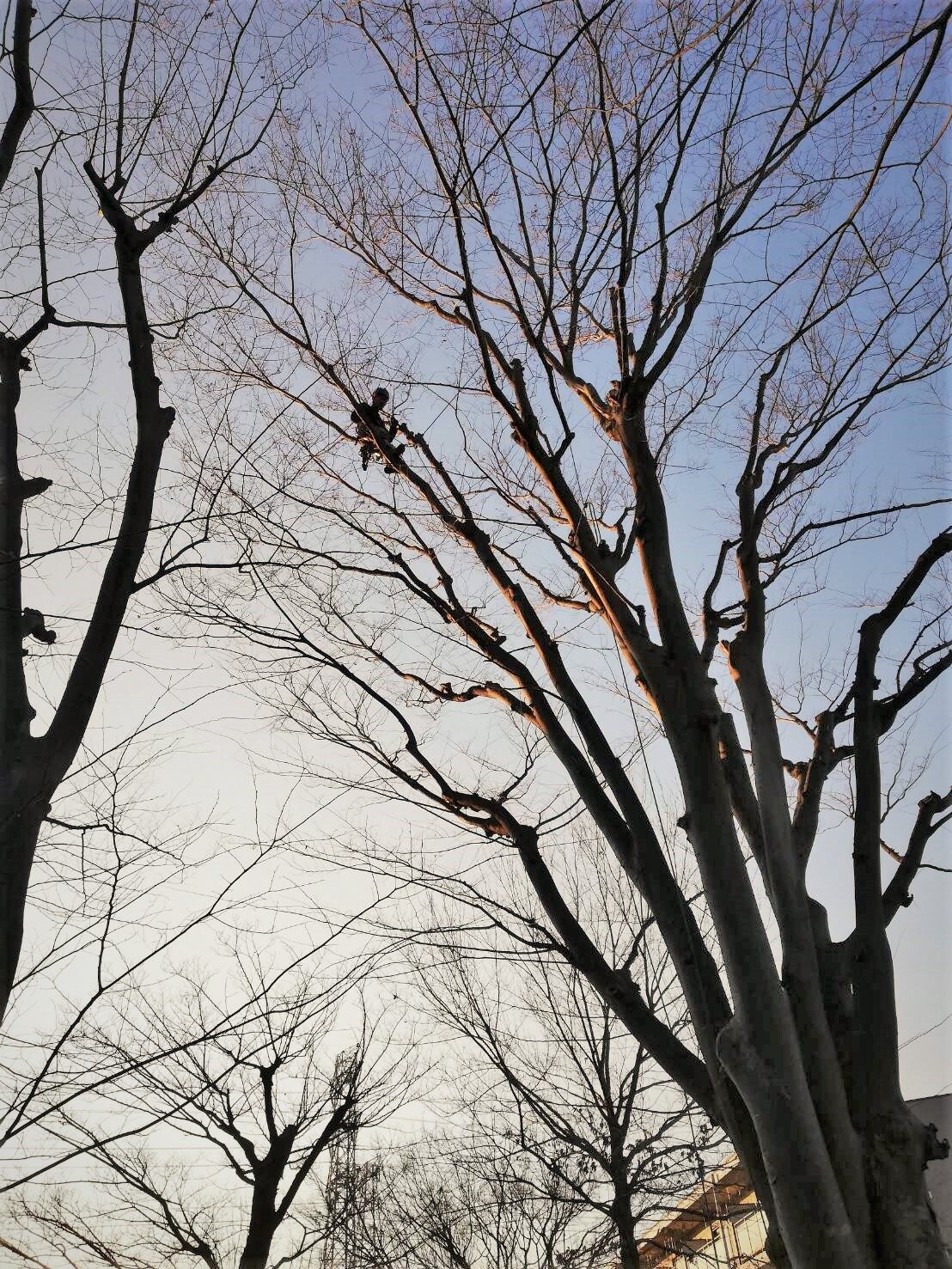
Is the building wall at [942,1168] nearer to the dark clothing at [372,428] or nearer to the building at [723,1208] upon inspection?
the building at [723,1208]

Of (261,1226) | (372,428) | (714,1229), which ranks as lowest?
(714,1229)

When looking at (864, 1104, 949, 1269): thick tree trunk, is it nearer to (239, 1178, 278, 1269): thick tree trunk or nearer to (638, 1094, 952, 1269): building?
(638, 1094, 952, 1269): building

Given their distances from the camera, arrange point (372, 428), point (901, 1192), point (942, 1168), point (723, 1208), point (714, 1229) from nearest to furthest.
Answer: point (901, 1192), point (372, 428), point (723, 1208), point (942, 1168), point (714, 1229)

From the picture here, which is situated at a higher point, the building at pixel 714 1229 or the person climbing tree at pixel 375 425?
the person climbing tree at pixel 375 425

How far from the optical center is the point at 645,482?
11.7 feet

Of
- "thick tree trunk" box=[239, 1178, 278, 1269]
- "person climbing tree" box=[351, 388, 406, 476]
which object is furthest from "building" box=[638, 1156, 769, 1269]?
"person climbing tree" box=[351, 388, 406, 476]

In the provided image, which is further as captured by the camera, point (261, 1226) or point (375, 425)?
point (261, 1226)

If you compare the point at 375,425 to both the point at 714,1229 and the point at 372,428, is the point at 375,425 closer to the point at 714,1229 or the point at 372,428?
the point at 372,428

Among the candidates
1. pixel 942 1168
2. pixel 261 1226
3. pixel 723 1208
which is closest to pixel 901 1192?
pixel 261 1226

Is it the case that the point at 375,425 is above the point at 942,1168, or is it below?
above

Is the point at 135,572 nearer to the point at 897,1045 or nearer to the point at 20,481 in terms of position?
the point at 20,481

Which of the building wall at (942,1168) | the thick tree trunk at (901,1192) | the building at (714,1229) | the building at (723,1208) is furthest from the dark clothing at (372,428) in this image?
the building wall at (942,1168)

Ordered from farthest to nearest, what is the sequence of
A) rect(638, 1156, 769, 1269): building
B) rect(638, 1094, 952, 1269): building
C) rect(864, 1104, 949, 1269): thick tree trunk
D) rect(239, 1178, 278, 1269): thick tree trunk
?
rect(638, 1156, 769, 1269): building, rect(638, 1094, 952, 1269): building, rect(239, 1178, 278, 1269): thick tree trunk, rect(864, 1104, 949, 1269): thick tree trunk

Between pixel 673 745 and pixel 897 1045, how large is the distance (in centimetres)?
113
